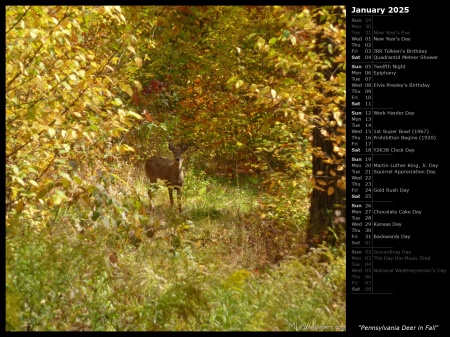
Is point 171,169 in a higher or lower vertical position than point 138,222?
higher

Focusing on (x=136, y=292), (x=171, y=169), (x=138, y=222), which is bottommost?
(x=136, y=292)

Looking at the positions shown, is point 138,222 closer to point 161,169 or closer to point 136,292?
point 136,292

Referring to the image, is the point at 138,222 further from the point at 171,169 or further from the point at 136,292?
the point at 171,169

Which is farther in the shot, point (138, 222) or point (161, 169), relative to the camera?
point (161, 169)

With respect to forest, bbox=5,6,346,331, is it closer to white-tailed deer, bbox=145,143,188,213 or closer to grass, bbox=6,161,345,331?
grass, bbox=6,161,345,331

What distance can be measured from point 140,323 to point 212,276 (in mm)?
1074

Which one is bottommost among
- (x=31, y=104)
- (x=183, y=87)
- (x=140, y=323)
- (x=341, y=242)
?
(x=140, y=323)

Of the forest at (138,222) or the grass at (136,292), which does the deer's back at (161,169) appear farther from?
the grass at (136,292)

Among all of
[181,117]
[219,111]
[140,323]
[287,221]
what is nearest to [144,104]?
[181,117]

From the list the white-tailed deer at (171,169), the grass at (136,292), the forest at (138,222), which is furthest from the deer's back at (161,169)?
the grass at (136,292)

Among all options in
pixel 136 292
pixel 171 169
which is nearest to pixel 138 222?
pixel 136 292

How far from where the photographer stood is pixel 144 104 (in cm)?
1906
